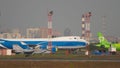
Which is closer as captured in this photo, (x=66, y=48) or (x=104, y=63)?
(x=104, y=63)

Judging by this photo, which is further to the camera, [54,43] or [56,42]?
[56,42]

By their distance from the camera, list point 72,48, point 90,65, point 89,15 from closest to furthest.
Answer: point 90,65, point 72,48, point 89,15

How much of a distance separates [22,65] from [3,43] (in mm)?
105885

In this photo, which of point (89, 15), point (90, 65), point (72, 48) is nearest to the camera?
point (90, 65)

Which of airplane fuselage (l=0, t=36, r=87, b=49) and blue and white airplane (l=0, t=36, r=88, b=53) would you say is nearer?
blue and white airplane (l=0, t=36, r=88, b=53)

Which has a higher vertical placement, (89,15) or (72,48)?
(89,15)

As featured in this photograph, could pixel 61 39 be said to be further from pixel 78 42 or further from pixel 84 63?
pixel 84 63

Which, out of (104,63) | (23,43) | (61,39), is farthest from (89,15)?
(104,63)

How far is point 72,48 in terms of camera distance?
137375 millimetres

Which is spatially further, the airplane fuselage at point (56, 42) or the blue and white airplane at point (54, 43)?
the airplane fuselage at point (56, 42)

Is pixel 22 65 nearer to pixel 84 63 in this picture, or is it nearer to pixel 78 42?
pixel 84 63

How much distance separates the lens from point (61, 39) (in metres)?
145

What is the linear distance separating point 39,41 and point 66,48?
13.2 meters

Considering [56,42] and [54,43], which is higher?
[56,42]
